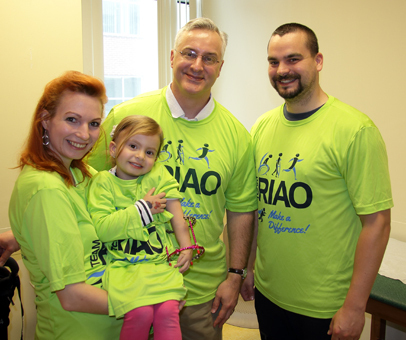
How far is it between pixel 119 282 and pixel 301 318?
85 centimetres

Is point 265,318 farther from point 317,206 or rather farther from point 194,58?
point 194,58

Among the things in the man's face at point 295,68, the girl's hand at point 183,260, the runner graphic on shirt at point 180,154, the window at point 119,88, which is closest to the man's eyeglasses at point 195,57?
the man's face at point 295,68

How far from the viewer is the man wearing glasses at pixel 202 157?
1685 mm

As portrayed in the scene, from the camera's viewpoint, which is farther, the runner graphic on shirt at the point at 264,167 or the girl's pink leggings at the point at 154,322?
the runner graphic on shirt at the point at 264,167

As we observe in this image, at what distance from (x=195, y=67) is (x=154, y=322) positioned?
1097mm

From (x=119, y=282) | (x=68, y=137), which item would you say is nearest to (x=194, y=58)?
(x=68, y=137)

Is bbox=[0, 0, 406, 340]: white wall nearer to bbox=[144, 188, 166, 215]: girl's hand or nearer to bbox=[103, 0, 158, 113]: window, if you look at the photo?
bbox=[103, 0, 158, 113]: window

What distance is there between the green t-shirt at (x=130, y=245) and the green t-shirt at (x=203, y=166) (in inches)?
8.7

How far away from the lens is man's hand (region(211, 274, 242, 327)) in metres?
1.76

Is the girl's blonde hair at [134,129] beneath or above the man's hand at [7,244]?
above

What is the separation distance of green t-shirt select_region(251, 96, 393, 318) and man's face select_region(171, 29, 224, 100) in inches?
17.7

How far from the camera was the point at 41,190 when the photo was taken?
3.76ft

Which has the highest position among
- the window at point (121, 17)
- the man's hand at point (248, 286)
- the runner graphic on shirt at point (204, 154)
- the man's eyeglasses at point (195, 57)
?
the window at point (121, 17)

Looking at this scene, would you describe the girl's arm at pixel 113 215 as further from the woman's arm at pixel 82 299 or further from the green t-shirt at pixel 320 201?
the green t-shirt at pixel 320 201
